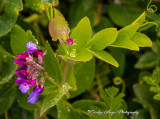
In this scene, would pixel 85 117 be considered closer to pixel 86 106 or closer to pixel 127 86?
pixel 86 106

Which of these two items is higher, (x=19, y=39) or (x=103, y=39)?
(x=103, y=39)

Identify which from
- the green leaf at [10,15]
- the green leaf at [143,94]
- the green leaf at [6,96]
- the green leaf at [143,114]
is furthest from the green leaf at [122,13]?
the green leaf at [6,96]

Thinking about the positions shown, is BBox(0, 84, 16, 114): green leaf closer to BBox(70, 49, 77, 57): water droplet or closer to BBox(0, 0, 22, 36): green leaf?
BBox(0, 0, 22, 36): green leaf

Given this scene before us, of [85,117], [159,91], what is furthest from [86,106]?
[159,91]

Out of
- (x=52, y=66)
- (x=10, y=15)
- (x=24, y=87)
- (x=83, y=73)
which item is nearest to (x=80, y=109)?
(x=83, y=73)

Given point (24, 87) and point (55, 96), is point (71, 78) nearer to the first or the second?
point (55, 96)

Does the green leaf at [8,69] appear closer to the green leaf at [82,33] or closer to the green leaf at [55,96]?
the green leaf at [55,96]

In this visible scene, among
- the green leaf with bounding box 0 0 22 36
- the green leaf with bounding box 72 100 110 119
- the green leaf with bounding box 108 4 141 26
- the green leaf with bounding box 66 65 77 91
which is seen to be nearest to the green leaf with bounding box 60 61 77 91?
the green leaf with bounding box 66 65 77 91
